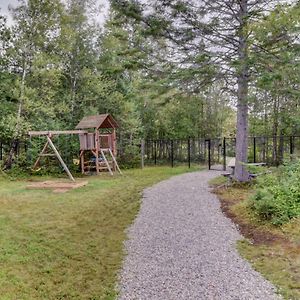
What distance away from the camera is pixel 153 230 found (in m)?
5.48

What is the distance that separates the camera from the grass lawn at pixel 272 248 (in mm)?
3535

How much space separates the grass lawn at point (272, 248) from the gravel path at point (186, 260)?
0.45 feet

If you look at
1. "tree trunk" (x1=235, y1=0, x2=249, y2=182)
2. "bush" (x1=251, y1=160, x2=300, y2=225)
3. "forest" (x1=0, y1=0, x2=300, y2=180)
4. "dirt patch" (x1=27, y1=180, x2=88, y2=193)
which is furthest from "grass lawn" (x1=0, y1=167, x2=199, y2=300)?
"forest" (x1=0, y1=0, x2=300, y2=180)

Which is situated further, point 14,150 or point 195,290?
point 14,150

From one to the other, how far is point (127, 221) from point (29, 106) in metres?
7.89

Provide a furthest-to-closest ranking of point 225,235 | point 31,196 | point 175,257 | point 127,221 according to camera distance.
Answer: point 31,196
point 127,221
point 225,235
point 175,257

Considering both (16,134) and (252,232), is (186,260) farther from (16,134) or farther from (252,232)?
(16,134)

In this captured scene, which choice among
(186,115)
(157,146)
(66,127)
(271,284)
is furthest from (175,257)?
(186,115)

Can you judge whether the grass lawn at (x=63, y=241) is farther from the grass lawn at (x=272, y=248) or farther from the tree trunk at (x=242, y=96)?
the tree trunk at (x=242, y=96)

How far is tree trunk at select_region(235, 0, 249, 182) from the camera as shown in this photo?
8.04 metres

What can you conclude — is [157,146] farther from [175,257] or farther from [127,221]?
[175,257]

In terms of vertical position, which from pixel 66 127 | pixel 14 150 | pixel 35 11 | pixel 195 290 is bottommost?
Answer: pixel 195 290

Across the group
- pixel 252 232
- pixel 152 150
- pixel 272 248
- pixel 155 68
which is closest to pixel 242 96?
pixel 155 68

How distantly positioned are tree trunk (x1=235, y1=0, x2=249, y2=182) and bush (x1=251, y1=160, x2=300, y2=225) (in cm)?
148
